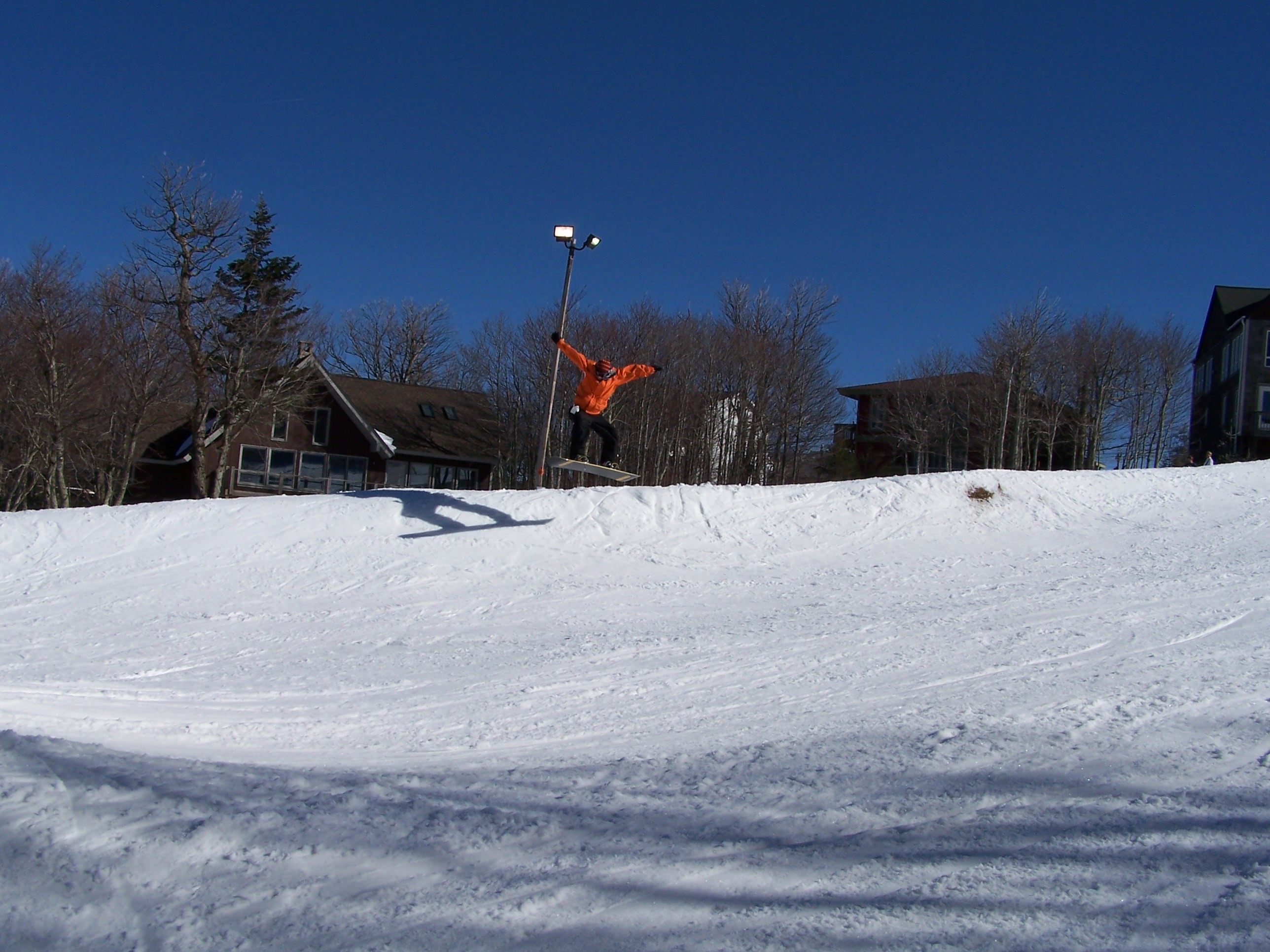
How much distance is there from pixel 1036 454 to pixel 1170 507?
2128cm

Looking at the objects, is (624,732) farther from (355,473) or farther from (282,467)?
(355,473)

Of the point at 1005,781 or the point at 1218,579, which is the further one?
the point at 1218,579

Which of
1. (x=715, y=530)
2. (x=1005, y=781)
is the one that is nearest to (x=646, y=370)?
(x=715, y=530)

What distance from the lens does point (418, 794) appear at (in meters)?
4.25

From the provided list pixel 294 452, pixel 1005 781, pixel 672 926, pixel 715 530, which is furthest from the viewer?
pixel 294 452

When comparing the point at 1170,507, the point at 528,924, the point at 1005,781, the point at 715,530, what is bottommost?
the point at 528,924

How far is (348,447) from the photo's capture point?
39.0m

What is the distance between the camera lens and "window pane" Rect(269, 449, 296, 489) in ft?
124

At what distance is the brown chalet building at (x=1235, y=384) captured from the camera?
130ft

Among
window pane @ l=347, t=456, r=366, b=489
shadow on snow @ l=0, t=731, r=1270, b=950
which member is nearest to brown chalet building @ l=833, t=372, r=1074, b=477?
window pane @ l=347, t=456, r=366, b=489

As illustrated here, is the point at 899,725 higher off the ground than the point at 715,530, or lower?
lower

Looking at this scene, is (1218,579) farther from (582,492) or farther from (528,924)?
(528,924)

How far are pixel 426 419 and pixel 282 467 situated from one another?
7.06m

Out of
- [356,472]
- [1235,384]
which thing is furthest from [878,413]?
[356,472]
